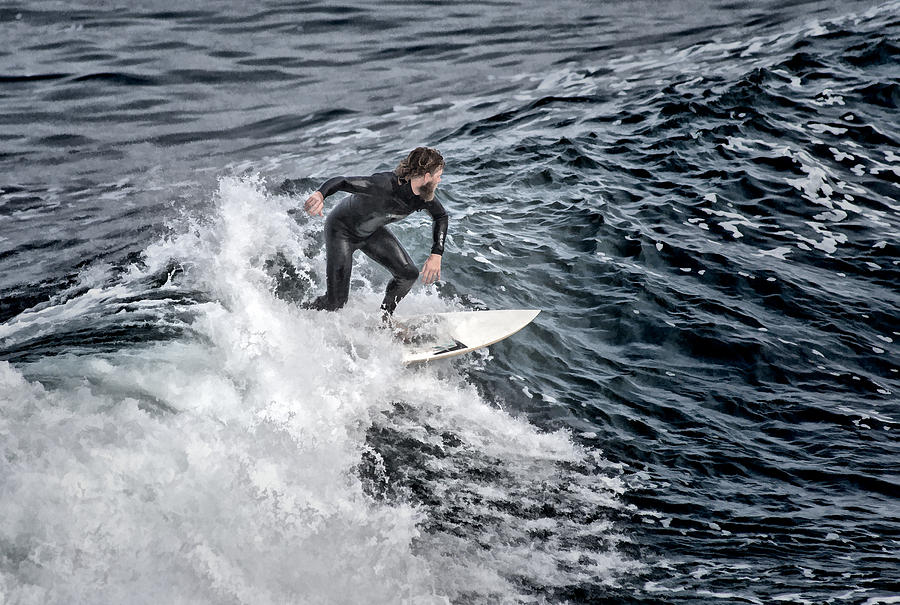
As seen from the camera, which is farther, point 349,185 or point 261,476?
point 349,185

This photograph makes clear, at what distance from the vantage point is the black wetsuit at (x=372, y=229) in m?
8.04

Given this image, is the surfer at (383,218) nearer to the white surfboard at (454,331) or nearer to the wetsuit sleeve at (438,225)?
the wetsuit sleeve at (438,225)

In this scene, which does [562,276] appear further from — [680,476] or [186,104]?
[186,104]

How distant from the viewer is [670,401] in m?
8.55

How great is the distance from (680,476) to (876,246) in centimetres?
615

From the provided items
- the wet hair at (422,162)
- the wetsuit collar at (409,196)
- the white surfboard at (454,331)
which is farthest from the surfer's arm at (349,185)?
the white surfboard at (454,331)

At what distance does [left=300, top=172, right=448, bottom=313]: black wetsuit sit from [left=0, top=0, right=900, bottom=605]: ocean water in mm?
521

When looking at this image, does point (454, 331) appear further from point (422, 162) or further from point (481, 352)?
point (422, 162)

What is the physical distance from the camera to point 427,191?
7.83m

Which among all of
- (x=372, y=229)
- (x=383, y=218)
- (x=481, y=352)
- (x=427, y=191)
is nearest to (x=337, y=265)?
(x=372, y=229)

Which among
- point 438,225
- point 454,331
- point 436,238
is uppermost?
point 438,225

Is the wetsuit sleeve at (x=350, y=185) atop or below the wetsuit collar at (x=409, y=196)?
atop

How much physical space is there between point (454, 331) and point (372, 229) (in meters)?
1.51

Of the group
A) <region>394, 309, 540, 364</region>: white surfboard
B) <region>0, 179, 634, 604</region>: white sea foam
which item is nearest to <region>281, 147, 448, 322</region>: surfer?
<region>394, 309, 540, 364</region>: white surfboard
